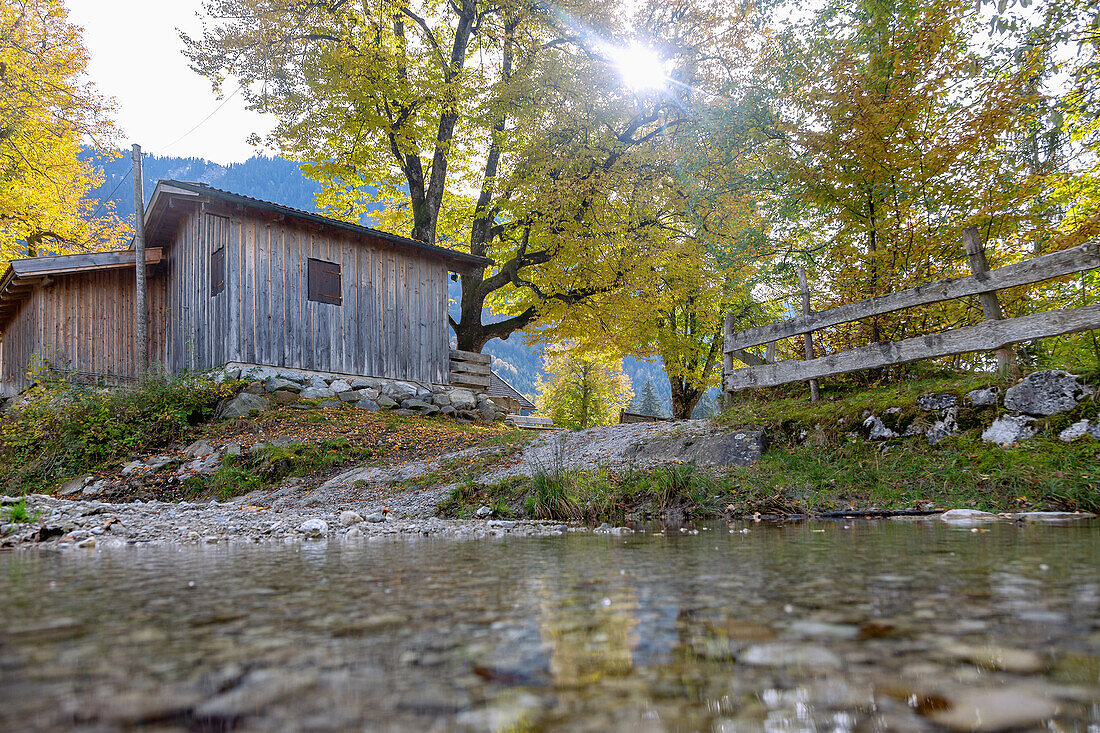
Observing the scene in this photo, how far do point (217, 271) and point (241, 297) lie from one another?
1.12m

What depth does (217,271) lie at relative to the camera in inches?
517

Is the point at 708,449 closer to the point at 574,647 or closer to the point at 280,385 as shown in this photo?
the point at 574,647

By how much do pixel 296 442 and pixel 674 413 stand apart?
51.4ft

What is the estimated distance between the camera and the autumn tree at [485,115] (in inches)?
645

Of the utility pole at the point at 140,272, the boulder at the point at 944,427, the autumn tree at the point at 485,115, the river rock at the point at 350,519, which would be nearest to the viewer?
the river rock at the point at 350,519

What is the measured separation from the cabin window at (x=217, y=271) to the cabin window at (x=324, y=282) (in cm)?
176

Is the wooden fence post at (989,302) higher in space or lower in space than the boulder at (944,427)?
higher

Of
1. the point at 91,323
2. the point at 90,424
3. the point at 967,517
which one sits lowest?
the point at 967,517

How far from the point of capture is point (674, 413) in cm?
2267

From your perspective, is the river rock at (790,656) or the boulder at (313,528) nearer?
the river rock at (790,656)

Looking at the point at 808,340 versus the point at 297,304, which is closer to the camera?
the point at 808,340

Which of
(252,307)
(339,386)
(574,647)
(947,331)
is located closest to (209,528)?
(574,647)

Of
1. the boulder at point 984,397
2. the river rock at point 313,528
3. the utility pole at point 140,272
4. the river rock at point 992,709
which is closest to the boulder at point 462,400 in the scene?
the utility pole at point 140,272

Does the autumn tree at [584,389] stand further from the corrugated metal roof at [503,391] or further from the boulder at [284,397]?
the boulder at [284,397]
